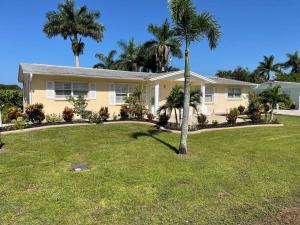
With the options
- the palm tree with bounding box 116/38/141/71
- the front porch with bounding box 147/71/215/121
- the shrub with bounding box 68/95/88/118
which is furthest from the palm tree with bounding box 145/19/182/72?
the shrub with bounding box 68/95/88/118

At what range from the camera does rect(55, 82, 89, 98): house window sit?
16.3 meters

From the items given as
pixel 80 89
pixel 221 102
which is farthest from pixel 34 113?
pixel 221 102

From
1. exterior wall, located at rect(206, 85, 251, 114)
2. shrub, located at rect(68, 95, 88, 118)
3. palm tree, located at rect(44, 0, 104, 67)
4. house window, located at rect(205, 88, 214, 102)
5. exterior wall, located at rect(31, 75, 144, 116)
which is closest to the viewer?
shrub, located at rect(68, 95, 88, 118)

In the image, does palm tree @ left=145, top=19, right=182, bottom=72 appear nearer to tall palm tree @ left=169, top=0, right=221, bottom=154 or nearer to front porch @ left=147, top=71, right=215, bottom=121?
front porch @ left=147, top=71, right=215, bottom=121

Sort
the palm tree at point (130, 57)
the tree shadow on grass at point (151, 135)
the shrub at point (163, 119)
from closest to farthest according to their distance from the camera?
1. the tree shadow on grass at point (151, 135)
2. the shrub at point (163, 119)
3. the palm tree at point (130, 57)

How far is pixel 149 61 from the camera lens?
35.6 meters

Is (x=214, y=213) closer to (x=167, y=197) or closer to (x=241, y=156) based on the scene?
(x=167, y=197)

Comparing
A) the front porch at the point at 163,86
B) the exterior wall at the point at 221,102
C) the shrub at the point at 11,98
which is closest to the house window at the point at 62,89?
the front porch at the point at 163,86

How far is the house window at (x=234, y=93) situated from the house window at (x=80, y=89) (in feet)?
45.0

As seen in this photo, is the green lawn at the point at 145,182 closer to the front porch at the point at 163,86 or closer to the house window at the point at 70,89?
the house window at the point at 70,89

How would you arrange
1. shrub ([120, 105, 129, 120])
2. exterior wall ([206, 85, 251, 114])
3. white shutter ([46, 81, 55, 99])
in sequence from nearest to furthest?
white shutter ([46, 81, 55, 99])
shrub ([120, 105, 129, 120])
exterior wall ([206, 85, 251, 114])

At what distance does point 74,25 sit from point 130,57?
31.9ft

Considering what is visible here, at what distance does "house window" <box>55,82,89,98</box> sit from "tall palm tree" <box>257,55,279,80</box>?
1992 inches

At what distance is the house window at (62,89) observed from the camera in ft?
53.1
